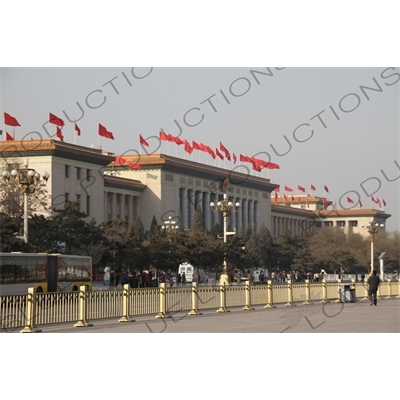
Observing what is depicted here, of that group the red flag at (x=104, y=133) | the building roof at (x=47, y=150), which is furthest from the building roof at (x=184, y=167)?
the red flag at (x=104, y=133)

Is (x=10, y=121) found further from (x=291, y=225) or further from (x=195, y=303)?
(x=291, y=225)

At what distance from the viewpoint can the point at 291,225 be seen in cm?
10775

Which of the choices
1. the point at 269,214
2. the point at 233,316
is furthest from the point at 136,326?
the point at 269,214

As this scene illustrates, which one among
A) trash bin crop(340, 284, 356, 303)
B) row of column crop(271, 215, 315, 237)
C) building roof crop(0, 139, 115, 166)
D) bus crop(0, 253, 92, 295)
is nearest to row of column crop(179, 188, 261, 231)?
row of column crop(271, 215, 315, 237)

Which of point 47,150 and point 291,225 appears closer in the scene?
point 47,150

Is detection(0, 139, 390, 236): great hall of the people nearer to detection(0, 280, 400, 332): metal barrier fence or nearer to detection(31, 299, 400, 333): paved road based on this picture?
detection(0, 280, 400, 332): metal barrier fence

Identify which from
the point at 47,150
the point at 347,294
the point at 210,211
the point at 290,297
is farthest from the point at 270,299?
the point at 210,211

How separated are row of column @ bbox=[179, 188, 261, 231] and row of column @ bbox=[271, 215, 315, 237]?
30.7ft

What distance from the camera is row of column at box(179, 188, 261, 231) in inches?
3167

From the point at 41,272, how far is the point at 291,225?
265 feet

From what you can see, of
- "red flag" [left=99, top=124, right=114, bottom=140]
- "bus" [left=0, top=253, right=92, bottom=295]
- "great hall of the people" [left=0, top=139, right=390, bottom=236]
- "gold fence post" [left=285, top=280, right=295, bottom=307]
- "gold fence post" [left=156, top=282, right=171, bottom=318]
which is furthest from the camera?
"great hall of the people" [left=0, top=139, right=390, bottom=236]

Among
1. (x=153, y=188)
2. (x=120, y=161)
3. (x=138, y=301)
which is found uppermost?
(x=120, y=161)

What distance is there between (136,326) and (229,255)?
30184 millimetres

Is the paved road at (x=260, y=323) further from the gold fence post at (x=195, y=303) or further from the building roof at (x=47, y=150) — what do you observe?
the building roof at (x=47, y=150)
